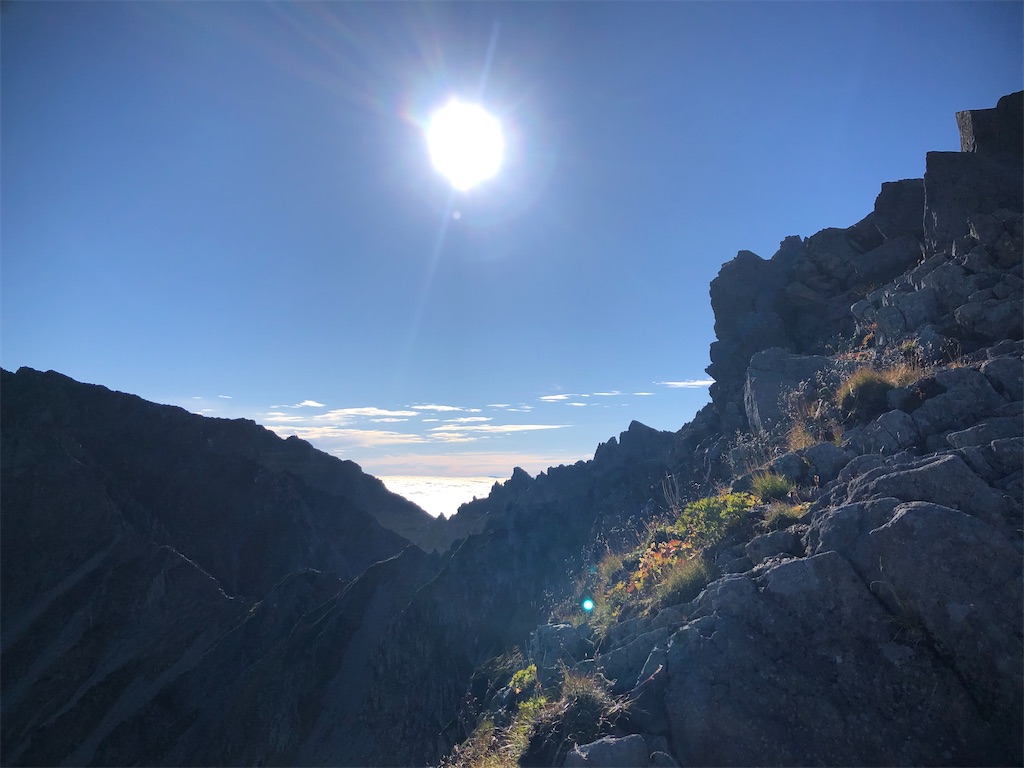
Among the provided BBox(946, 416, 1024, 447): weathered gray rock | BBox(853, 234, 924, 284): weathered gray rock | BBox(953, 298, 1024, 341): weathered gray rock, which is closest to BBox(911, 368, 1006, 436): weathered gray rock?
BBox(946, 416, 1024, 447): weathered gray rock

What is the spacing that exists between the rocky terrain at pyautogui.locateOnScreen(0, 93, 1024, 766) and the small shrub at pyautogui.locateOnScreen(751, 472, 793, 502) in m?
0.04

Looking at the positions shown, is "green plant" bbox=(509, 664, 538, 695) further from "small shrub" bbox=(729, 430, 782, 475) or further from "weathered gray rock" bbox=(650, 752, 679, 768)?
"small shrub" bbox=(729, 430, 782, 475)

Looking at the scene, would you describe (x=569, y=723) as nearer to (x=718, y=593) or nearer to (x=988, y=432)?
(x=718, y=593)

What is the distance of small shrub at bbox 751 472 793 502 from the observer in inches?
264

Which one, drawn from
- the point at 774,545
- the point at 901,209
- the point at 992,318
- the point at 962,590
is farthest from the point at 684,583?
the point at 901,209

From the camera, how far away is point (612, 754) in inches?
162

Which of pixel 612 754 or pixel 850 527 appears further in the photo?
pixel 850 527

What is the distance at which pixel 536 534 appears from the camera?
31625 millimetres

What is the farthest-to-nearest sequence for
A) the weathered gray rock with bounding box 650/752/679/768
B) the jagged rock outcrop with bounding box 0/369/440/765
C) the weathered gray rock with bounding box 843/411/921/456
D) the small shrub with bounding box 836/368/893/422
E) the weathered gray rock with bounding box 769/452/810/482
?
1. the jagged rock outcrop with bounding box 0/369/440/765
2. the small shrub with bounding box 836/368/893/422
3. the weathered gray rock with bounding box 769/452/810/482
4. the weathered gray rock with bounding box 843/411/921/456
5. the weathered gray rock with bounding box 650/752/679/768

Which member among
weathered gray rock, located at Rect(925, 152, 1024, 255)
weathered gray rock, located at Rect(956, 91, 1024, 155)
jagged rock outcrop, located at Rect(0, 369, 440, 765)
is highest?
weathered gray rock, located at Rect(956, 91, 1024, 155)

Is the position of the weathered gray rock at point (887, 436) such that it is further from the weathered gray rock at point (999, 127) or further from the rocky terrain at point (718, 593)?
the weathered gray rock at point (999, 127)

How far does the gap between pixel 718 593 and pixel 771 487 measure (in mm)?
2185

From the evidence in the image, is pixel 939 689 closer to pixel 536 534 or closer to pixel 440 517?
pixel 536 534

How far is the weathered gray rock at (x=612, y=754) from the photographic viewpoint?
4.10 meters
